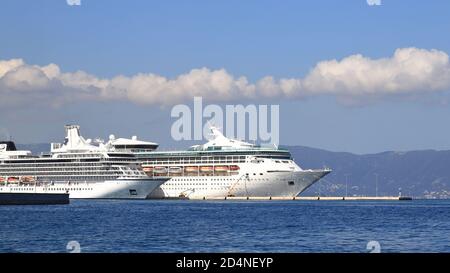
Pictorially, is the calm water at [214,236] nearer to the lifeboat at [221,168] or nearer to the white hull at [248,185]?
the white hull at [248,185]

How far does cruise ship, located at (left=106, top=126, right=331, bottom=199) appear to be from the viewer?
424 ft

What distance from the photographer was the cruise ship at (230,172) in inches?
5084

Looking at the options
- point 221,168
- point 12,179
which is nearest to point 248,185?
point 221,168

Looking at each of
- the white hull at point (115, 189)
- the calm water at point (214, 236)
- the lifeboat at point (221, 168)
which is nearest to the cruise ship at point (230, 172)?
the lifeboat at point (221, 168)

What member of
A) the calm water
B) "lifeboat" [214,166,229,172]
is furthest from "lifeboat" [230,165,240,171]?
the calm water

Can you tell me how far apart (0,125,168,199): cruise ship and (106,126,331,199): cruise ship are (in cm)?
510

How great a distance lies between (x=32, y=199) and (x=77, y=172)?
32.5 meters

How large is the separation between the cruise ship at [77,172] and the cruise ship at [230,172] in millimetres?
5104

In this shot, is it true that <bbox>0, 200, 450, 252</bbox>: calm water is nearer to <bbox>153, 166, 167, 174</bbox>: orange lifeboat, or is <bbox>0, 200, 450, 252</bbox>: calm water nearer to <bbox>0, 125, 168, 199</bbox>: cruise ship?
<bbox>0, 125, 168, 199</bbox>: cruise ship

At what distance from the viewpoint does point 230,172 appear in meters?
131

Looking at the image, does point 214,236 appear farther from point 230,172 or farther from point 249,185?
point 230,172

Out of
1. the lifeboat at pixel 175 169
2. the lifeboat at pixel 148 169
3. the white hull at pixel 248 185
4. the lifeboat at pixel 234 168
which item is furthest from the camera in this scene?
the lifeboat at pixel 148 169
